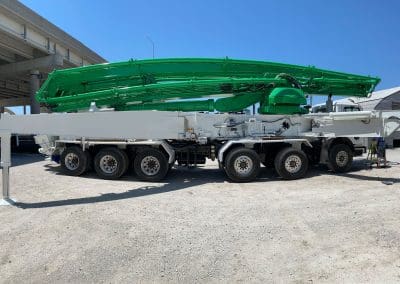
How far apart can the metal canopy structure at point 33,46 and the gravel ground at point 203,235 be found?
1765cm

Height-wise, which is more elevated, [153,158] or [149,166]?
[153,158]

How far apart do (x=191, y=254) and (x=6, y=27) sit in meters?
22.4

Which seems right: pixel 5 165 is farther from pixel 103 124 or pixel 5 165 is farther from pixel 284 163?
pixel 284 163

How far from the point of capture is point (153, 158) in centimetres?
1005

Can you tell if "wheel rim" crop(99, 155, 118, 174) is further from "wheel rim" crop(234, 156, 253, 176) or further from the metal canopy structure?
the metal canopy structure

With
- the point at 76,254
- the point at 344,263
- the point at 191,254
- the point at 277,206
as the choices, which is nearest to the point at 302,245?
the point at 344,263

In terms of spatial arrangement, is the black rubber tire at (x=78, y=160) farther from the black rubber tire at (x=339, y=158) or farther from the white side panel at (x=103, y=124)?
the black rubber tire at (x=339, y=158)

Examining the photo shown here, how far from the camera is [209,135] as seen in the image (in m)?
10.2

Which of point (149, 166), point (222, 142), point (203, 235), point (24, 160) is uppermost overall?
point (222, 142)

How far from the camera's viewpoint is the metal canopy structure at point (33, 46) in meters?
22.0

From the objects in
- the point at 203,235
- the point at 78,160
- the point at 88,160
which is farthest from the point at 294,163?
the point at 78,160

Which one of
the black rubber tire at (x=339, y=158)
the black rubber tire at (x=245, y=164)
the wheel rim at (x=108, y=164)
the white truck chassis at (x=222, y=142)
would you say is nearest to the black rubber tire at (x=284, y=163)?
the white truck chassis at (x=222, y=142)

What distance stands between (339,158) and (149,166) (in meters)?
5.78

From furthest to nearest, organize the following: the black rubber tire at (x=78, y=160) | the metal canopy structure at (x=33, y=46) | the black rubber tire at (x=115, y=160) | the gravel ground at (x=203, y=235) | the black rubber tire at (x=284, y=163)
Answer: the metal canopy structure at (x=33, y=46), the black rubber tire at (x=78, y=160), the black rubber tire at (x=115, y=160), the black rubber tire at (x=284, y=163), the gravel ground at (x=203, y=235)
